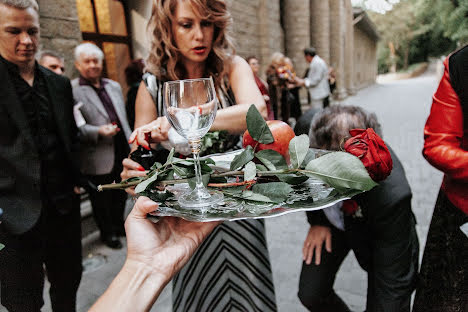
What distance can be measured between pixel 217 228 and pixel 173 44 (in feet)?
3.16

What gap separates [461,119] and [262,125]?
1.20m

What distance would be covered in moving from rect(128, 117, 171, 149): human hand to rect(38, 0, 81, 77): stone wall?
8.84 feet

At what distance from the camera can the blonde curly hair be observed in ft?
5.14

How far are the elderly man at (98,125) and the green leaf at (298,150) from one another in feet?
8.57

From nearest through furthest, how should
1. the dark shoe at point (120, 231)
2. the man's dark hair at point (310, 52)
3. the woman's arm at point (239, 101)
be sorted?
the woman's arm at point (239, 101) → the dark shoe at point (120, 231) → the man's dark hair at point (310, 52)

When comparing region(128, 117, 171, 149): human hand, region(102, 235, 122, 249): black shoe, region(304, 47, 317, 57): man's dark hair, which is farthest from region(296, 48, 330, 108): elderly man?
region(128, 117, 171, 149): human hand

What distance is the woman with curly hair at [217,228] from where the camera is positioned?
156 cm

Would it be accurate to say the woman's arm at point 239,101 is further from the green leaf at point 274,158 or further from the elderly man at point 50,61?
the elderly man at point 50,61

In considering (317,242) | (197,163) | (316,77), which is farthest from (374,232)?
(316,77)

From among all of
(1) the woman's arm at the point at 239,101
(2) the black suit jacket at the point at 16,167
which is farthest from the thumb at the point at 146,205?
(2) the black suit jacket at the point at 16,167

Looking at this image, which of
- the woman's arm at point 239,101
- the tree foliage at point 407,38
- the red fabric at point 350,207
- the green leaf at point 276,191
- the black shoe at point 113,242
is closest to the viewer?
the green leaf at point 276,191

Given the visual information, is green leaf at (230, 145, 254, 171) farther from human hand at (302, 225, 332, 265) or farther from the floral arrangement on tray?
human hand at (302, 225, 332, 265)

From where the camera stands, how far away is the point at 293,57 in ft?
36.3

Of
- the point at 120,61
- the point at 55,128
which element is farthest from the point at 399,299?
the point at 120,61
